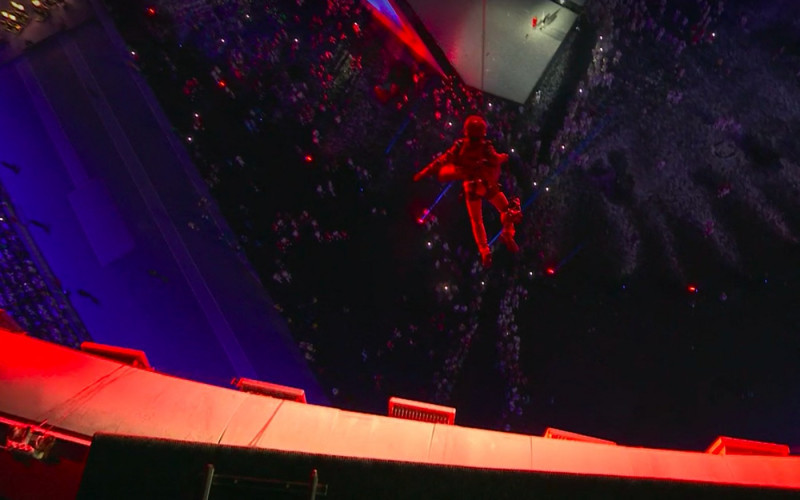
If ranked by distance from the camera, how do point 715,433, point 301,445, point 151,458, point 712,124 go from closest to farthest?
point 151,458
point 301,445
point 715,433
point 712,124

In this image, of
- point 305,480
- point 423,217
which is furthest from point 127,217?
point 305,480

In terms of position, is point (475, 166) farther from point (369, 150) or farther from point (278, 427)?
point (278, 427)

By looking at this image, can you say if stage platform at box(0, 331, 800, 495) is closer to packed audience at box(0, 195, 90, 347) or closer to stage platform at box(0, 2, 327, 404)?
stage platform at box(0, 2, 327, 404)

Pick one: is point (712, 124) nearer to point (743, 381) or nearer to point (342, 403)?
point (743, 381)

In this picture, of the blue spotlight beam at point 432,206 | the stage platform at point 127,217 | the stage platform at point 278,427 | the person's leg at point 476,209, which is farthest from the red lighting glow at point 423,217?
the stage platform at point 278,427

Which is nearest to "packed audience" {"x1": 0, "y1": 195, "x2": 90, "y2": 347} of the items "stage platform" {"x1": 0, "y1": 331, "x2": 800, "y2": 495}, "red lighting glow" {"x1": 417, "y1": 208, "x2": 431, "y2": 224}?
"stage platform" {"x1": 0, "y1": 331, "x2": 800, "y2": 495}

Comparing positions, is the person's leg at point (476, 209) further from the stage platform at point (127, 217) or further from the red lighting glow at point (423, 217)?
the stage platform at point (127, 217)

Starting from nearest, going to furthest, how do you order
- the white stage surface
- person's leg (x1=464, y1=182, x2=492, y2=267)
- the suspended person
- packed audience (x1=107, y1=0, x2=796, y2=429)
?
the suspended person → person's leg (x1=464, y1=182, x2=492, y2=267) → the white stage surface → packed audience (x1=107, y1=0, x2=796, y2=429)

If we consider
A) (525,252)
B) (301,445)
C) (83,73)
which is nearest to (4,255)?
(83,73)
